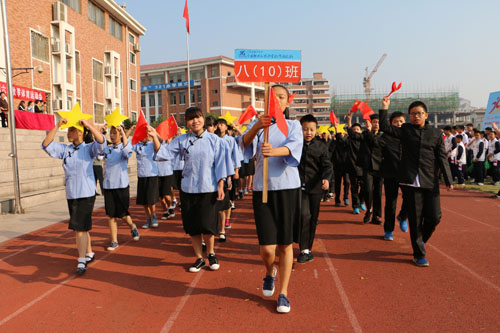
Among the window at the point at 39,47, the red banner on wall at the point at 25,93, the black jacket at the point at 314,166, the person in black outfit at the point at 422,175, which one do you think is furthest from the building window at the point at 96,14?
the person in black outfit at the point at 422,175

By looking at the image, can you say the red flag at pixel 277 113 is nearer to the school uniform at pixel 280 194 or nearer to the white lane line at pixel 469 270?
the school uniform at pixel 280 194

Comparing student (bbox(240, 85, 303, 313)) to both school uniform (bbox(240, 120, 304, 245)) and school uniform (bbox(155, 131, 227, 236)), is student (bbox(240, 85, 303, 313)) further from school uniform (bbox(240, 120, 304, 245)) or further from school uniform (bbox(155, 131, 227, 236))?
school uniform (bbox(155, 131, 227, 236))

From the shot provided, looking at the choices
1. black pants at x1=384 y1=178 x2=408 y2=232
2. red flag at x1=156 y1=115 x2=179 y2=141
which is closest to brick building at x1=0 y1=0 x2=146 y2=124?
red flag at x1=156 y1=115 x2=179 y2=141

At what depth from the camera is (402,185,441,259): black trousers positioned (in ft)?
15.1

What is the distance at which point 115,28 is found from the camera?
31203 millimetres

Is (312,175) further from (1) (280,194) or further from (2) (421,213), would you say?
(1) (280,194)

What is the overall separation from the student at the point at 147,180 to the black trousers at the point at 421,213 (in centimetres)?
451

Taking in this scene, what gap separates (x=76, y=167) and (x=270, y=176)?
2725 millimetres

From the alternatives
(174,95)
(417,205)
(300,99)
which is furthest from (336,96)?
(417,205)

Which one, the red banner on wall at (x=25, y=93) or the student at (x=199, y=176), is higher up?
the red banner on wall at (x=25, y=93)

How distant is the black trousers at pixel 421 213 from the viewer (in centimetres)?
460

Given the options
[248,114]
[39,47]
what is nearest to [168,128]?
[248,114]

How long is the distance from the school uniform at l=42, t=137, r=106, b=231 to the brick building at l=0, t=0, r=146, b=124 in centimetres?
1533

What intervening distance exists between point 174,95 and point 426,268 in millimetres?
57949
